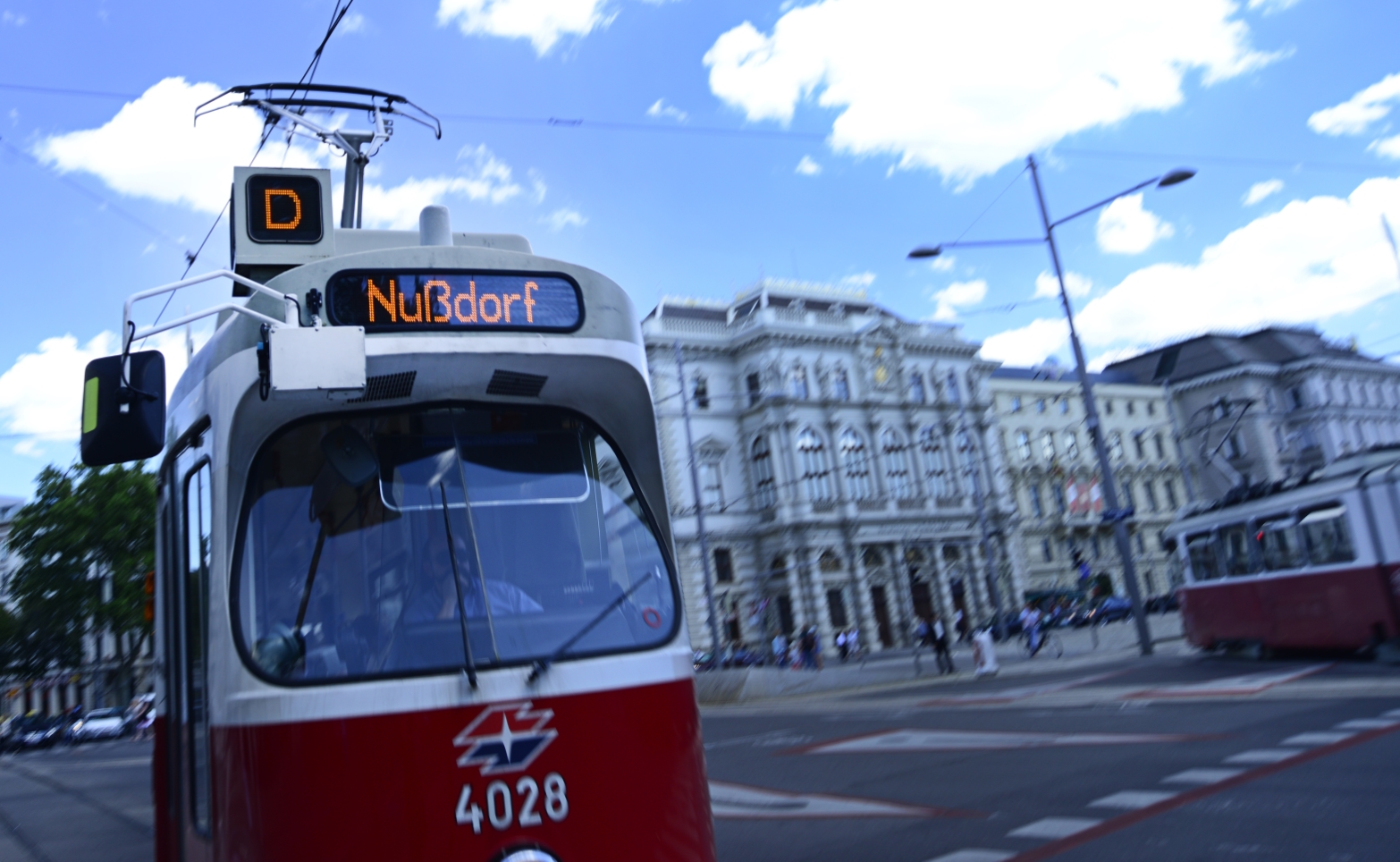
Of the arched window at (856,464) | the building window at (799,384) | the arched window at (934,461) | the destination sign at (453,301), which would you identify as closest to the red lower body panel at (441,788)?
the destination sign at (453,301)

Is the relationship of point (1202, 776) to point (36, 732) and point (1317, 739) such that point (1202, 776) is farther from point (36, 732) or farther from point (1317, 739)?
point (36, 732)

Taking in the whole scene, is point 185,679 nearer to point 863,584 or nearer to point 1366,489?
point 1366,489

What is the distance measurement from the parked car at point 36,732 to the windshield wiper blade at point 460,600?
Answer: 5097 centimetres

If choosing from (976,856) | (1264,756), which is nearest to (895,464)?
(1264,756)

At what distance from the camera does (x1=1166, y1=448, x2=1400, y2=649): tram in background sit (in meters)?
15.2

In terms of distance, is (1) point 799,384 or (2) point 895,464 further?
(2) point 895,464

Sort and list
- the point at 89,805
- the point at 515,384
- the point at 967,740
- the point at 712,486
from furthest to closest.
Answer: the point at 712,486 → the point at 89,805 → the point at 967,740 → the point at 515,384

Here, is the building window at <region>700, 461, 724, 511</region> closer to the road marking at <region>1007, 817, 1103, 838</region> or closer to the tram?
the road marking at <region>1007, 817, 1103, 838</region>

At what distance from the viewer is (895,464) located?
5428cm

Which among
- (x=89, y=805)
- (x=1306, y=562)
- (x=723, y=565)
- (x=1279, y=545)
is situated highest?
(x=723, y=565)

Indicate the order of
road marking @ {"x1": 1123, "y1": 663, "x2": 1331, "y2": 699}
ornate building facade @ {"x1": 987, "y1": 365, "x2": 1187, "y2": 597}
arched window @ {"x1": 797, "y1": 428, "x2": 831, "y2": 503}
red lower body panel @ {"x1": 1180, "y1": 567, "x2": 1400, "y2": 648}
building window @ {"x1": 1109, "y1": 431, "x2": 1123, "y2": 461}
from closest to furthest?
road marking @ {"x1": 1123, "y1": 663, "x2": 1331, "y2": 699} → red lower body panel @ {"x1": 1180, "y1": 567, "x2": 1400, "y2": 648} → arched window @ {"x1": 797, "y1": 428, "x2": 831, "y2": 503} → ornate building facade @ {"x1": 987, "y1": 365, "x2": 1187, "y2": 597} → building window @ {"x1": 1109, "y1": 431, "x2": 1123, "y2": 461}

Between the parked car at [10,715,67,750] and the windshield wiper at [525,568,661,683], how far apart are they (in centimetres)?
5110

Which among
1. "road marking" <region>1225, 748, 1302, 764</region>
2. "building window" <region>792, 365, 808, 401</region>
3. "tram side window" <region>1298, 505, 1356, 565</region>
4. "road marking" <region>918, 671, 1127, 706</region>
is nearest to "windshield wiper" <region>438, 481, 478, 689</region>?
"road marking" <region>1225, 748, 1302, 764</region>

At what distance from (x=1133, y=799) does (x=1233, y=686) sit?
26.4ft
